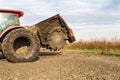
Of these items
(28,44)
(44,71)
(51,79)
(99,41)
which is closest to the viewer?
(51,79)

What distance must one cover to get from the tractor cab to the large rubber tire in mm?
459

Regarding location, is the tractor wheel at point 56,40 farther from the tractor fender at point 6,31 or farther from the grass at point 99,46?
the grass at point 99,46

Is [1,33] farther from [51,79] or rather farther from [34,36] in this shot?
[51,79]

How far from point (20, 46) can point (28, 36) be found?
0.50 m

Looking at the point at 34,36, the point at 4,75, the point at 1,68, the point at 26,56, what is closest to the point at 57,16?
the point at 34,36

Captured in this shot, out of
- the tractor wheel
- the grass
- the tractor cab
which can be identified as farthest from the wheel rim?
the grass

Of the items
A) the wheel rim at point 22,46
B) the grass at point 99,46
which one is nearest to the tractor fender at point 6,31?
the wheel rim at point 22,46

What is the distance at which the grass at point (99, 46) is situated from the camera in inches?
672

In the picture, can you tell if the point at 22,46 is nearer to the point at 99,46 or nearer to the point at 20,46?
the point at 20,46

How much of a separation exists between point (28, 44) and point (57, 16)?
5.94 feet

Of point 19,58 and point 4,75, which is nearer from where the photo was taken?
point 4,75

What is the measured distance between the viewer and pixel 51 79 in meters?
6.40

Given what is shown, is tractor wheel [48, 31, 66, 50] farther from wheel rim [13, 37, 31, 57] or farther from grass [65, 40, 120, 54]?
grass [65, 40, 120, 54]

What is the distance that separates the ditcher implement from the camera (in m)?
10.0
